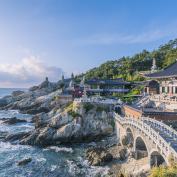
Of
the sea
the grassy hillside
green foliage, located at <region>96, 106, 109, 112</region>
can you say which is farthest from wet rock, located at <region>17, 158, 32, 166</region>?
the grassy hillside

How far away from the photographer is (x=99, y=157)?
46.4 m

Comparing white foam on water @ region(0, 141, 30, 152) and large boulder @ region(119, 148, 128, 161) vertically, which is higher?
large boulder @ region(119, 148, 128, 161)

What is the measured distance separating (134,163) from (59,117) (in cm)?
2730

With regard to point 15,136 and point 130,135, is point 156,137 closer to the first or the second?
point 130,135

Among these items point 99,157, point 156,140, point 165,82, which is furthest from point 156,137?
point 165,82

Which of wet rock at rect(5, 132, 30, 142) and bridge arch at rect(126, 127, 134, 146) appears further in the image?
wet rock at rect(5, 132, 30, 142)

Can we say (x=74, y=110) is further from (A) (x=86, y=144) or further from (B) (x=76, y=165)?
(B) (x=76, y=165)

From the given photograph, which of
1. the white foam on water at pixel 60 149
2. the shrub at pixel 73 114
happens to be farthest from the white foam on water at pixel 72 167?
the shrub at pixel 73 114

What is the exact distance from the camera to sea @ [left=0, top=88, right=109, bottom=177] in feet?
142

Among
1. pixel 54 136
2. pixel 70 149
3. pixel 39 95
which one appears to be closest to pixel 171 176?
pixel 70 149

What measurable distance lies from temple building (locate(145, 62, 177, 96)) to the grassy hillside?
4003cm

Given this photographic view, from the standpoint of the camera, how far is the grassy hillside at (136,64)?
110181mm

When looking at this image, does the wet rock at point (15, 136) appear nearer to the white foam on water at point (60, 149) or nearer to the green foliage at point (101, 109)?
the white foam on water at point (60, 149)

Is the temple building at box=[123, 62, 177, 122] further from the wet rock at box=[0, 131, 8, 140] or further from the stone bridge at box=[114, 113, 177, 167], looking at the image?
the wet rock at box=[0, 131, 8, 140]
